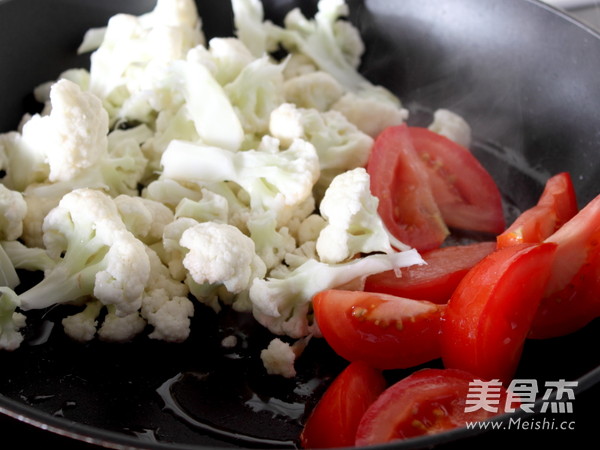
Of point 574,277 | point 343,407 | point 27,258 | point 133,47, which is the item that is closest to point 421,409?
point 343,407

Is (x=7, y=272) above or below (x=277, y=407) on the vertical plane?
above

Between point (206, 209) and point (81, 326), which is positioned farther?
point (206, 209)

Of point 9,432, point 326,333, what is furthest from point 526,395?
point 9,432

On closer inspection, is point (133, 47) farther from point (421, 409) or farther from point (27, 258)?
point (421, 409)

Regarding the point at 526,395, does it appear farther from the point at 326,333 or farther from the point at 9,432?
the point at 9,432

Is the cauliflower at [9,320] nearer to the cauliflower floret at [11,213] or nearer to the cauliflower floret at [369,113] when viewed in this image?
the cauliflower floret at [11,213]

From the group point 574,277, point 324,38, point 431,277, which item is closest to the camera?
point 574,277
